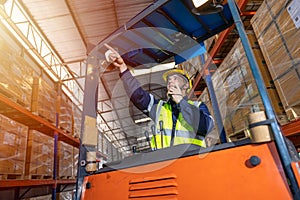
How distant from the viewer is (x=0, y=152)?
3469 millimetres

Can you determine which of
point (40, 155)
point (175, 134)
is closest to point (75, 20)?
point (40, 155)

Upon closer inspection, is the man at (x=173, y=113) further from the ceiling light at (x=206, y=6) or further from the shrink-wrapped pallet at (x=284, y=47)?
the shrink-wrapped pallet at (x=284, y=47)

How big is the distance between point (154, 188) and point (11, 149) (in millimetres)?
3771

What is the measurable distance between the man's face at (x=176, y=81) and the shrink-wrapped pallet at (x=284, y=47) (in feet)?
3.18

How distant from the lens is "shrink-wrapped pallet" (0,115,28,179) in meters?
3.54

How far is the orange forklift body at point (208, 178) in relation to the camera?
2.67 feet

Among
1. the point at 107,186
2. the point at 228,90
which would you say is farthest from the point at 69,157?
the point at 107,186

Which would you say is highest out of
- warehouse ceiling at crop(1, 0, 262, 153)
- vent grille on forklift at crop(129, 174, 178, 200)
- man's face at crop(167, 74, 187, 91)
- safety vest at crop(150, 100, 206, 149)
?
warehouse ceiling at crop(1, 0, 262, 153)

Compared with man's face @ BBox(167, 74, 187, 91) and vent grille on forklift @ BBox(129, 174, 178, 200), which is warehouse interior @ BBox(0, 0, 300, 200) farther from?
vent grille on forklift @ BBox(129, 174, 178, 200)

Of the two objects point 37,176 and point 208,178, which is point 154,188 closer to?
point 208,178

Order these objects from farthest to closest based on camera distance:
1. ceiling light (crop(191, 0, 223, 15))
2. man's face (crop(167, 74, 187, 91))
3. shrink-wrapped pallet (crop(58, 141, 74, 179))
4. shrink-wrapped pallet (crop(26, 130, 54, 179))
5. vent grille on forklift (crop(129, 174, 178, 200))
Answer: shrink-wrapped pallet (crop(58, 141, 74, 179))
shrink-wrapped pallet (crop(26, 130, 54, 179))
man's face (crop(167, 74, 187, 91))
ceiling light (crop(191, 0, 223, 15))
vent grille on forklift (crop(129, 174, 178, 200))

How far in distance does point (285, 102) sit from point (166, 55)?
1215mm

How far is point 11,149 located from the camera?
379 centimetres

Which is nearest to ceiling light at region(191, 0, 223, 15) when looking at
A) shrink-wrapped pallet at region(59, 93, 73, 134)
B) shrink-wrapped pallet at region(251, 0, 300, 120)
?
shrink-wrapped pallet at region(251, 0, 300, 120)
